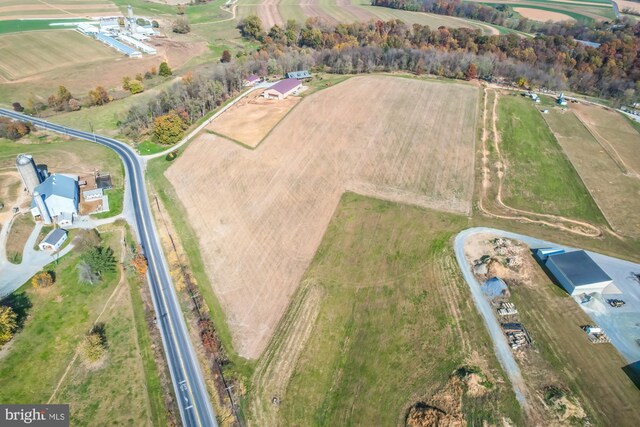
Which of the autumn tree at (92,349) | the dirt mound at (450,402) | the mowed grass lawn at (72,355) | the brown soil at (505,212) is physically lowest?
the mowed grass lawn at (72,355)

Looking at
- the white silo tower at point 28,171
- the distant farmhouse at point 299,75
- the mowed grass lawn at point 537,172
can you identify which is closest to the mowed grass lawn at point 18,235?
the white silo tower at point 28,171

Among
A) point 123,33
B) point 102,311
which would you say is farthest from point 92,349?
point 123,33

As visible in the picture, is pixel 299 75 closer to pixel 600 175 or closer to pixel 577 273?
pixel 600 175

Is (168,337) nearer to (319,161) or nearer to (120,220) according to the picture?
(120,220)

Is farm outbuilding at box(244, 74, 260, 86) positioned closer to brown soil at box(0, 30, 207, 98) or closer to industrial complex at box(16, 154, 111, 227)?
brown soil at box(0, 30, 207, 98)

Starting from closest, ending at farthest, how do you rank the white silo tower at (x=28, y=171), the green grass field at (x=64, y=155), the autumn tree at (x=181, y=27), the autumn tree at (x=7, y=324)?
the autumn tree at (x=7, y=324), the white silo tower at (x=28, y=171), the green grass field at (x=64, y=155), the autumn tree at (x=181, y=27)

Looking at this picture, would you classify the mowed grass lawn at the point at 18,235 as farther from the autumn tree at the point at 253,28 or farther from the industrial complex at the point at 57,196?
the autumn tree at the point at 253,28

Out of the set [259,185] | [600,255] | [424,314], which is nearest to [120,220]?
[259,185]
